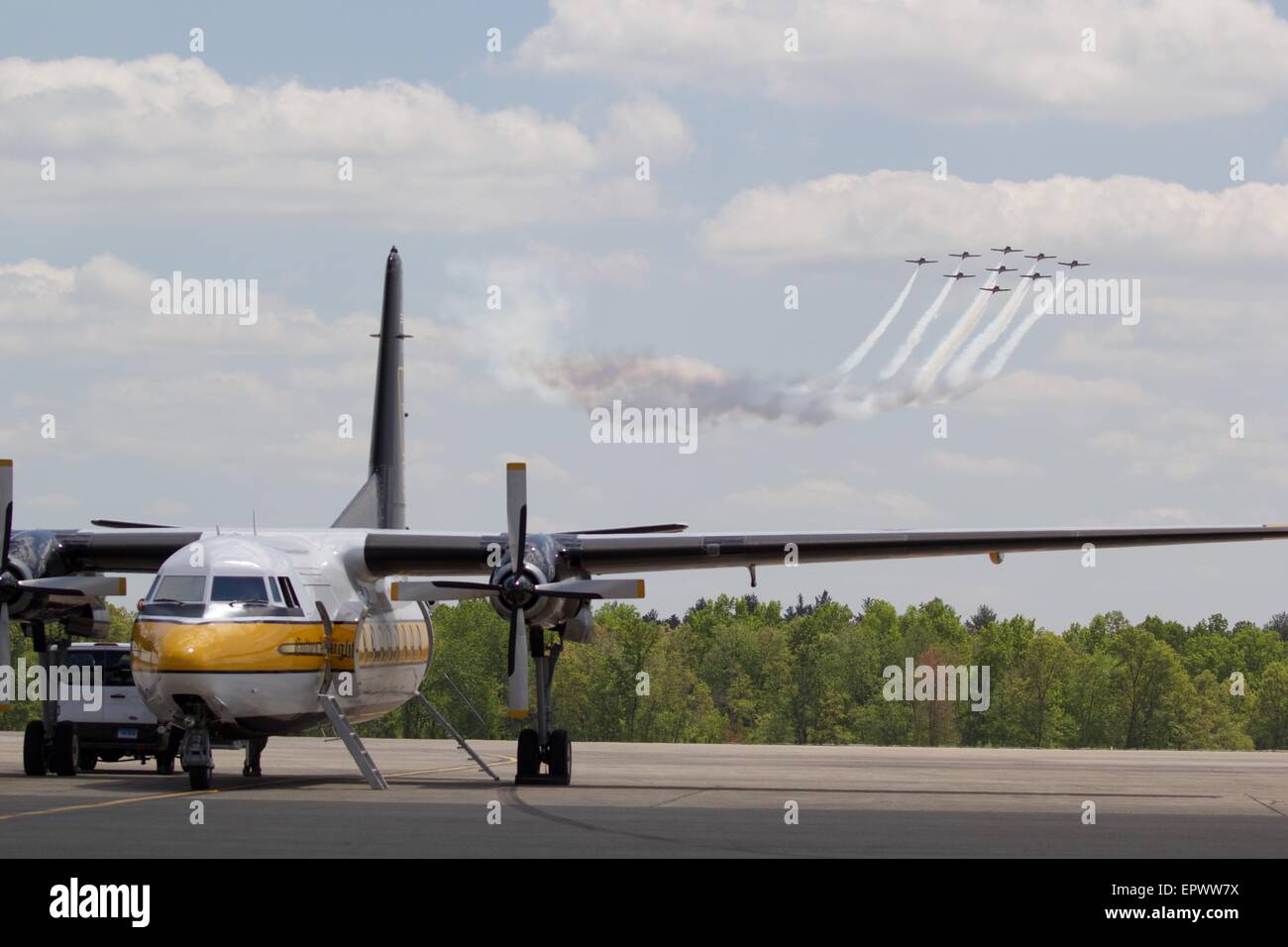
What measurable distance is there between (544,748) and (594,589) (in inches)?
132

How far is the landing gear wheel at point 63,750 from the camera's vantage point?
30.8m

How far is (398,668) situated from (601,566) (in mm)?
3882

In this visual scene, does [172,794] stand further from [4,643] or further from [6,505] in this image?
[6,505]

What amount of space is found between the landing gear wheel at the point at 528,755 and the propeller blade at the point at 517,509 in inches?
128

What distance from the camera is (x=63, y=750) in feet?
101

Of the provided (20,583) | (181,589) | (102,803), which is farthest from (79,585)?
(102,803)

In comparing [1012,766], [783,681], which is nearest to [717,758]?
[1012,766]

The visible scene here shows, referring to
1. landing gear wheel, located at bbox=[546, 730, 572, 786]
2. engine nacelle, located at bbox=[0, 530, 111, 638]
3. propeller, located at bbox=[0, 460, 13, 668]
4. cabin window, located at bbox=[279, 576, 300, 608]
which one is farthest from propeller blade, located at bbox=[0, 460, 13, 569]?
landing gear wheel, located at bbox=[546, 730, 572, 786]

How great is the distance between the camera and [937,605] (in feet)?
519

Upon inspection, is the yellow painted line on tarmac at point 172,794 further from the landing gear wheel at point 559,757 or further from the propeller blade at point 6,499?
the propeller blade at point 6,499
